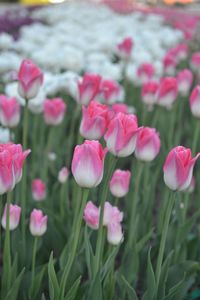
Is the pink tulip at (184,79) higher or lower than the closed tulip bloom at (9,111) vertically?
higher

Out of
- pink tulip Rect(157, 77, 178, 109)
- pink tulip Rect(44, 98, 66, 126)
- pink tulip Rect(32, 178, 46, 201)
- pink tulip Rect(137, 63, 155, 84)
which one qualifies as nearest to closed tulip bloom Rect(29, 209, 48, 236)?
pink tulip Rect(32, 178, 46, 201)

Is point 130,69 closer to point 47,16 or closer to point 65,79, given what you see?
point 65,79

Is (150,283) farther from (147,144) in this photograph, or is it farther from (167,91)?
(167,91)

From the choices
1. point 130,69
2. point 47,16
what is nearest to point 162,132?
point 130,69

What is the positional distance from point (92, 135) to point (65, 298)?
44 cm

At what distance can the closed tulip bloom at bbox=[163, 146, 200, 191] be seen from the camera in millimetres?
1350

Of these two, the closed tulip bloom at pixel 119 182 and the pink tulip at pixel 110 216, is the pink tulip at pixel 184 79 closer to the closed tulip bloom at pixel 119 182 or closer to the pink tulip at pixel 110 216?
the closed tulip bloom at pixel 119 182

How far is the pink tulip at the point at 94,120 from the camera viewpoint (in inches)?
59.1

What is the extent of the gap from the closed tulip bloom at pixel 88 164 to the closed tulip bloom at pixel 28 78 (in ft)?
1.91

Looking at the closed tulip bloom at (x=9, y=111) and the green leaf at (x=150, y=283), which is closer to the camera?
the green leaf at (x=150, y=283)

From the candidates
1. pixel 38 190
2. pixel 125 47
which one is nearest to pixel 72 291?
pixel 38 190

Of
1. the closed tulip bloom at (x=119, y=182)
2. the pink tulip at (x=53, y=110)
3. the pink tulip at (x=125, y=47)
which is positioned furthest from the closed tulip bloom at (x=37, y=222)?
the pink tulip at (x=125, y=47)

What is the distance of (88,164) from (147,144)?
0.43 metres

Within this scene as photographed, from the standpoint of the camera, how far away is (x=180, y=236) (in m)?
1.96
